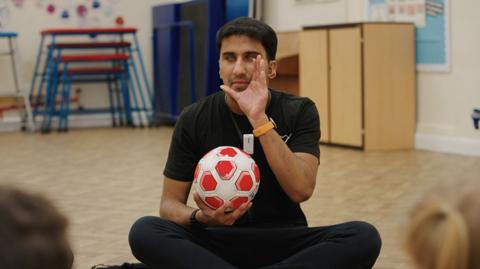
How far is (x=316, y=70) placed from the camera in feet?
27.5

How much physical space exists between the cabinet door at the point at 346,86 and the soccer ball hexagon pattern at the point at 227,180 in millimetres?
5296

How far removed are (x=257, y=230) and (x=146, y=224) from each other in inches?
15.2

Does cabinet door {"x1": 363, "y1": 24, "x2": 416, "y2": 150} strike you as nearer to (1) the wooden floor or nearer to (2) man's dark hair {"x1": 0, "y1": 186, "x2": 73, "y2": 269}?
(1) the wooden floor

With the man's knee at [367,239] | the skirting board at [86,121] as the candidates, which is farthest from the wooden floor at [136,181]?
the skirting board at [86,121]

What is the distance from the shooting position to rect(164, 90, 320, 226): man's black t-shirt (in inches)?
113

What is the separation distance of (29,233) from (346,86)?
724cm

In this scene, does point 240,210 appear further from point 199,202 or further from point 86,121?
point 86,121

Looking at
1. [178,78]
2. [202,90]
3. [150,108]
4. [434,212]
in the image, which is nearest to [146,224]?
[434,212]

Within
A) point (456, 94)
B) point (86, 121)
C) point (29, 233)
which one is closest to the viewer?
point (29, 233)

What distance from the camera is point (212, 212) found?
2654mm

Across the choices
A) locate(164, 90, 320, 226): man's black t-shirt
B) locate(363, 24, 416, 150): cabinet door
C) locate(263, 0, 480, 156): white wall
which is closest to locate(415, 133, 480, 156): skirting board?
locate(263, 0, 480, 156): white wall

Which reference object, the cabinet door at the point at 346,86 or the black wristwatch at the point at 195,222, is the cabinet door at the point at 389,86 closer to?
the cabinet door at the point at 346,86

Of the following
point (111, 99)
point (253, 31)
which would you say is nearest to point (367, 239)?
point (253, 31)

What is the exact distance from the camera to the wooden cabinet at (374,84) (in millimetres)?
7777
